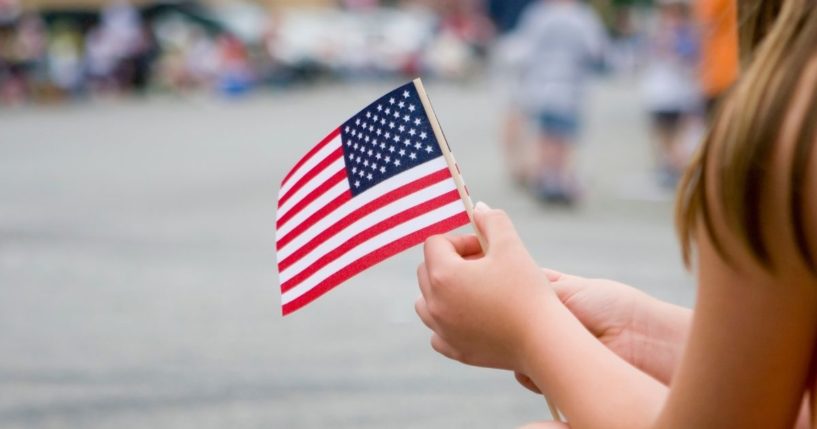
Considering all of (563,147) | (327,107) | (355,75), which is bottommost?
(563,147)

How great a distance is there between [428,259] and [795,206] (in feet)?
1.89

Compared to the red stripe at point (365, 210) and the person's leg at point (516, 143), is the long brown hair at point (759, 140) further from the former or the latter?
the person's leg at point (516, 143)

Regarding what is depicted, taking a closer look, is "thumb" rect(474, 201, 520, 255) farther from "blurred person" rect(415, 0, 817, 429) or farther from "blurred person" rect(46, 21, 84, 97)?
"blurred person" rect(46, 21, 84, 97)

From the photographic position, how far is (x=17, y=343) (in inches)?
219

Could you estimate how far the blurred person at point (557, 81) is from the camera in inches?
399

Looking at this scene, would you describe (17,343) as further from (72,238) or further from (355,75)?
(355,75)

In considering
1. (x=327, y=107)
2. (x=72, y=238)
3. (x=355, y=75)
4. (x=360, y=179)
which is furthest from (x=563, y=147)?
(x=355, y=75)

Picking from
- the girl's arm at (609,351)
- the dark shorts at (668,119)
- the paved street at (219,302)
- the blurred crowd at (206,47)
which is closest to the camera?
the girl's arm at (609,351)

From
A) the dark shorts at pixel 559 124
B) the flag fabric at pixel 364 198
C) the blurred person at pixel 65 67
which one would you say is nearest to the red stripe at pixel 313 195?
the flag fabric at pixel 364 198

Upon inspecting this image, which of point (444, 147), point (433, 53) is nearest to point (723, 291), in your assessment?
point (444, 147)

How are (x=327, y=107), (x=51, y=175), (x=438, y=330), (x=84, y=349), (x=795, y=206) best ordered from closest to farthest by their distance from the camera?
1. (x=795, y=206)
2. (x=438, y=330)
3. (x=84, y=349)
4. (x=51, y=175)
5. (x=327, y=107)

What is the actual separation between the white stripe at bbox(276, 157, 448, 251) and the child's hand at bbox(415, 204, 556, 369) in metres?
0.21

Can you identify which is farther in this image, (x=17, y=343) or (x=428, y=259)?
(x=17, y=343)

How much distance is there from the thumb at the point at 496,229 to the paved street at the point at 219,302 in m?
2.70
